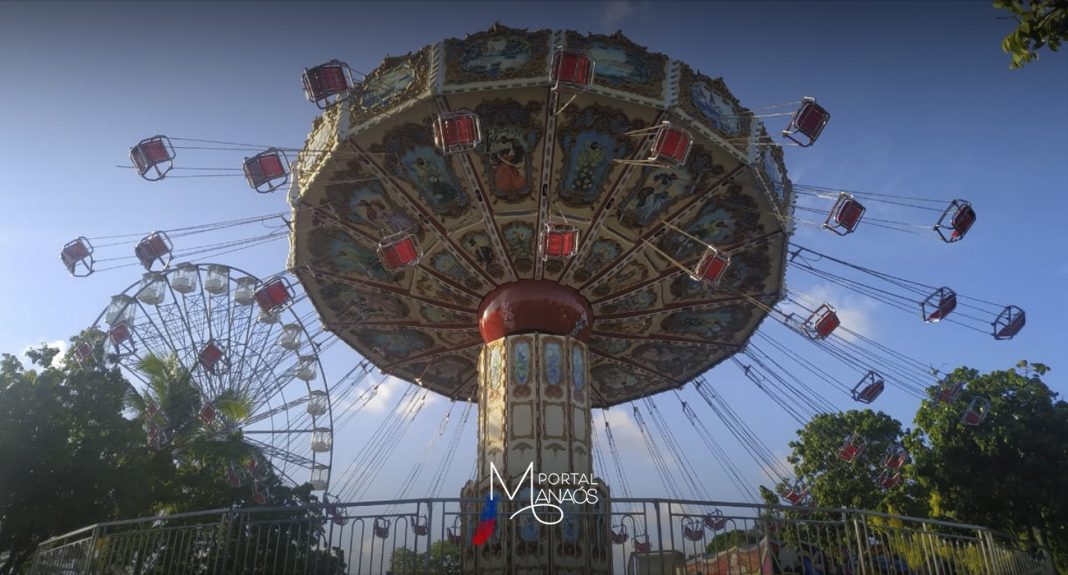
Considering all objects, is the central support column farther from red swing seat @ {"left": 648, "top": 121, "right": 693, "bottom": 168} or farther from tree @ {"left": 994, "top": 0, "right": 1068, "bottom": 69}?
tree @ {"left": 994, "top": 0, "right": 1068, "bottom": 69}

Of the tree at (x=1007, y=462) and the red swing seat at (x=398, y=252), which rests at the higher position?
the red swing seat at (x=398, y=252)

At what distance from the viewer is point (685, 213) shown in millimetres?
15125

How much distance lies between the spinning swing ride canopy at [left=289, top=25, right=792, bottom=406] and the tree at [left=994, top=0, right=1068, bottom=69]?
6.58 m

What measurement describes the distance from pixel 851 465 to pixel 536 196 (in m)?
22.3

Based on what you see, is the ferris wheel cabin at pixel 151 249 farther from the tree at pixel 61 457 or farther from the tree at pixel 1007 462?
the tree at pixel 1007 462

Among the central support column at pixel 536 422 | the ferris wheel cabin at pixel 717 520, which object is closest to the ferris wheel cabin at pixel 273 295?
the central support column at pixel 536 422

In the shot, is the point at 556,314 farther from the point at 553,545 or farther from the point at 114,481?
the point at 114,481

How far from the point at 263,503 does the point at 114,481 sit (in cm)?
417

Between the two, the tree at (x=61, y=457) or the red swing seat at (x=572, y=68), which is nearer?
the red swing seat at (x=572, y=68)

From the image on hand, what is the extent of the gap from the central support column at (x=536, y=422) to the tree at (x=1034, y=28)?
31.1 ft

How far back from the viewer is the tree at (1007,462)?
2303 centimetres

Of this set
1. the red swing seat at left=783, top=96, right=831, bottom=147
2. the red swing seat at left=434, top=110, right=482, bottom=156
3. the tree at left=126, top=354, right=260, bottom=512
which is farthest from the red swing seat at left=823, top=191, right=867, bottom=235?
the tree at left=126, top=354, right=260, bottom=512

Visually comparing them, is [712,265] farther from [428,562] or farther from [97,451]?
[97,451]

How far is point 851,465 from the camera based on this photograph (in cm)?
3034
